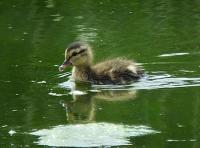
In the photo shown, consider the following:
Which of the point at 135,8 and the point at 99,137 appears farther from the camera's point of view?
the point at 135,8

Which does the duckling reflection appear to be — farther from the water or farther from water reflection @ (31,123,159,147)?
water reflection @ (31,123,159,147)

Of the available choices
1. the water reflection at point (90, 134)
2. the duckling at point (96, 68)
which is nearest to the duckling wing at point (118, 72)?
the duckling at point (96, 68)

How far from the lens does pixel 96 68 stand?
8.40 metres

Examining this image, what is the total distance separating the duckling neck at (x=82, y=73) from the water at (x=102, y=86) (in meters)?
0.14

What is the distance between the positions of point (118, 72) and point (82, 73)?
464 millimetres

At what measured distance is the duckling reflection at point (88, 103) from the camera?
6707 mm

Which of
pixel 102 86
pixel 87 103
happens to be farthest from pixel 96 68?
pixel 87 103

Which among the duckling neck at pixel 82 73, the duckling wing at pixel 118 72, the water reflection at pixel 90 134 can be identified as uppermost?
the water reflection at pixel 90 134

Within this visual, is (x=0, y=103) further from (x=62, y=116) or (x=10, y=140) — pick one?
(x=10, y=140)

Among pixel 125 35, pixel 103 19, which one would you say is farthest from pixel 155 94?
pixel 103 19

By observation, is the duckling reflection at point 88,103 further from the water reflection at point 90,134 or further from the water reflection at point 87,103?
the water reflection at point 90,134

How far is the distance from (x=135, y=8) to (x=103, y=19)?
97 cm

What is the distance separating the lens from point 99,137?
6.01m

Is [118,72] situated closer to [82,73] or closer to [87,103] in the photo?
[82,73]
